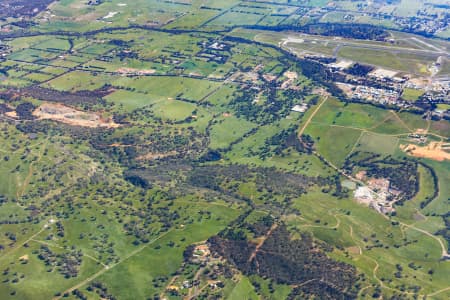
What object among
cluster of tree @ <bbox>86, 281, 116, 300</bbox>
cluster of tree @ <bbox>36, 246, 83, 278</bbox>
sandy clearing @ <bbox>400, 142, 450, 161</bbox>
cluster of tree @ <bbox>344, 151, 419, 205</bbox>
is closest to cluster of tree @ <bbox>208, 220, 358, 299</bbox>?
cluster of tree @ <bbox>86, 281, 116, 300</bbox>

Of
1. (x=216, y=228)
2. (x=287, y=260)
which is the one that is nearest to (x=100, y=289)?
(x=216, y=228)

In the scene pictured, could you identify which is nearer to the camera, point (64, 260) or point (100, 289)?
point (100, 289)

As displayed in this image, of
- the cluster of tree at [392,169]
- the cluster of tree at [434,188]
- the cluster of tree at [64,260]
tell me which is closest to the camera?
the cluster of tree at [64,260]

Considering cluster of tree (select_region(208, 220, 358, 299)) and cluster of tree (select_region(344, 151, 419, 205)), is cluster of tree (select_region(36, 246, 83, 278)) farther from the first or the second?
cluster of tree (select_region(344, 151, 419, 205))

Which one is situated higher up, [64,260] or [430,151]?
[430,151]

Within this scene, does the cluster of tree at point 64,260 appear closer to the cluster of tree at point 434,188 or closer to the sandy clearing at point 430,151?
the cluster of tree at point 434,188

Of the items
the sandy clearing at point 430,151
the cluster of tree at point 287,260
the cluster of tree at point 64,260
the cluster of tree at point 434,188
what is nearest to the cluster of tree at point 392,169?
the cluster of tree at point 434,188

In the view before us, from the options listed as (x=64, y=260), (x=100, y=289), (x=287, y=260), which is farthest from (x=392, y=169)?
(x=64, y=260)

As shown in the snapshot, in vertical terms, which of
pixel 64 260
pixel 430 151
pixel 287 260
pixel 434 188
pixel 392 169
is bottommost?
pixel 434 188

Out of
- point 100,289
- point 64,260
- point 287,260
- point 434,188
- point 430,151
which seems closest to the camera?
point 100,289

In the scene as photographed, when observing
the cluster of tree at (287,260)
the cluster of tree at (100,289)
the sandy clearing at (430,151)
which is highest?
the sandy clearing at (430,151)

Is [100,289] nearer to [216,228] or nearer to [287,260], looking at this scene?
[216,228]

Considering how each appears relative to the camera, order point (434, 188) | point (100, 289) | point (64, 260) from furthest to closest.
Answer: point (434, 188), point (64, 260), point (100, 289)
